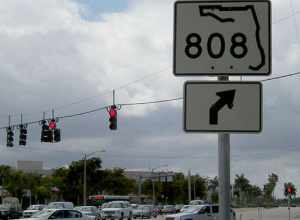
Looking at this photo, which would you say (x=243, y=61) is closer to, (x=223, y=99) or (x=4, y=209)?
(x=223, y=99)

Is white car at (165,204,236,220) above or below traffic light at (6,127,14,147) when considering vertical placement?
below

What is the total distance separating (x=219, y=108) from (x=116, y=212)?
59.1 metres

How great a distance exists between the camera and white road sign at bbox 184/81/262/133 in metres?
5.30

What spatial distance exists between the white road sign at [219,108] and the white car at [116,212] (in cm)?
5806

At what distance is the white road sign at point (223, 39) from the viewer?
17.5ft

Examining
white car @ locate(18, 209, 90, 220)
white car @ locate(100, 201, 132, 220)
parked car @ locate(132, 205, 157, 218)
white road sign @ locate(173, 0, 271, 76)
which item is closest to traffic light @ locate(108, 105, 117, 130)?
white car @ locate(18, 209, 90, 220)

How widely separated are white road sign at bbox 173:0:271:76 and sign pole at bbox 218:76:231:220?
1.75 feet

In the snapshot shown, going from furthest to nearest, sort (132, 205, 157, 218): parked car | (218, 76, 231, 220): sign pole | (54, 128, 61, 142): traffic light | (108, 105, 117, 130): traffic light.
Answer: (132, 205, 157, 218): parked car, (54, 128, 61, 142): traffic light, (108, 105, 117, 130): traffic light, (218, 76, 231, 220): sign pole

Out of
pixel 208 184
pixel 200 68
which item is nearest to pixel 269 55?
pixel 200 68

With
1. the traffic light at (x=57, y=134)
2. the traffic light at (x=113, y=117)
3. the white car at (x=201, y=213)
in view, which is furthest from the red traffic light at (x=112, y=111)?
the white car at (x=201, y=213)

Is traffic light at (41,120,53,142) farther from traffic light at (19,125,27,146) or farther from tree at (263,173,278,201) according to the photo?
tree at (263,173,278,201)

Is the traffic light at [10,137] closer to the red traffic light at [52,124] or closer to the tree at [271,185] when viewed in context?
Answer: the red traffic light at [52,124]

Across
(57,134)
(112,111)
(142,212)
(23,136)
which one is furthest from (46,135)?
(142,212)

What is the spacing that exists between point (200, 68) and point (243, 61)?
1.13 ft
